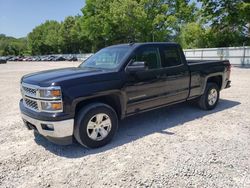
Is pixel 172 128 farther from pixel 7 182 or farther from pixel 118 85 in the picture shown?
pixel 7 182

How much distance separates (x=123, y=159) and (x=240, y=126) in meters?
2.90

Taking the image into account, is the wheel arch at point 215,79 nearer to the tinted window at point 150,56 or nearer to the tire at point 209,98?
the tire at point 209,98

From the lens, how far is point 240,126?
4961 millimetres

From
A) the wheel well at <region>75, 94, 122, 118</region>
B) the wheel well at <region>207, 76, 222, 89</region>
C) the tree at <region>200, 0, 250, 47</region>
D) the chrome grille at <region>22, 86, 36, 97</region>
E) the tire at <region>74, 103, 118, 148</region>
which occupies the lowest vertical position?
the tire at <region>74, 103, 118, 148</region>

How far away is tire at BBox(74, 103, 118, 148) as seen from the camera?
3846 millimetres

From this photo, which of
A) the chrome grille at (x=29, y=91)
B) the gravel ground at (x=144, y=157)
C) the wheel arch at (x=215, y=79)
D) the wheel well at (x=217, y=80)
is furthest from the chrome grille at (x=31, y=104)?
the wheel well at (x=217, y=80)

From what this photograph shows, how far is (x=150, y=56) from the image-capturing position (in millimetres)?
4918

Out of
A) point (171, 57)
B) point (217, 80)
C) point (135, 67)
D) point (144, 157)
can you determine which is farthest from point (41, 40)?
point (144, 157)

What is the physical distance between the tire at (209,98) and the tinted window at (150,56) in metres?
1.96

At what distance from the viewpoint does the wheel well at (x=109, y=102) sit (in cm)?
399

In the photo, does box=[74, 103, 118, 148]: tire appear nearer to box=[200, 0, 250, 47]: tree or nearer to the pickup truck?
the pickup truck

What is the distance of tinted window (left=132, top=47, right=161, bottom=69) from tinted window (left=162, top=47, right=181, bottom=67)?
0.22 m

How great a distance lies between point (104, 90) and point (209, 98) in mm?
3523

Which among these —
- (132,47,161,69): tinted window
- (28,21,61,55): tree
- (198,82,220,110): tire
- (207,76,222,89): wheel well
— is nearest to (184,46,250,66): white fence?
(207,76,222,89): wheel well
